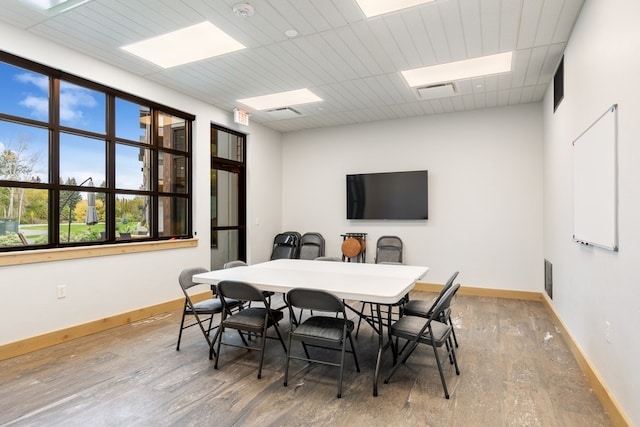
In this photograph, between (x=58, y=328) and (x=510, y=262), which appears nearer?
(x=58, y=328)

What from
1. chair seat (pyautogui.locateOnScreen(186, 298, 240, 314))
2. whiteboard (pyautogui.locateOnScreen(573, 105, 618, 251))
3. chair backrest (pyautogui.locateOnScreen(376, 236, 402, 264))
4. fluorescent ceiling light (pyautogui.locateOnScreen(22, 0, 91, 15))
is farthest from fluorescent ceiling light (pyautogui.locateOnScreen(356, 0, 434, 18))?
chair backrest (pyautogui.locateOnScreen(376, 236, 402, 264))

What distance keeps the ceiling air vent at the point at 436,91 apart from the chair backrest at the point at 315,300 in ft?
10.9

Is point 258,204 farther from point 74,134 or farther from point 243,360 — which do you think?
point 243,360

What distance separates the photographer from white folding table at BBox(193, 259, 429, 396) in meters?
2.50

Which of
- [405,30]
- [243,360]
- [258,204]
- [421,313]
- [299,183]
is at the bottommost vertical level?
[243,360]

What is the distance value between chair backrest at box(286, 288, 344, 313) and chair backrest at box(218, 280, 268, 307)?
0.92ft

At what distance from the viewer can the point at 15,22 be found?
3.06 m

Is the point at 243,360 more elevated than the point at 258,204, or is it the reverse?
the point at 258,204

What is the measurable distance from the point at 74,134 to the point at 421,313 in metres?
3.93

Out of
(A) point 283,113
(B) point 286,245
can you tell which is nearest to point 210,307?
(B) point 286,245

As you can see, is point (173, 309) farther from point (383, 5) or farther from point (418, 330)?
point (383, 5)

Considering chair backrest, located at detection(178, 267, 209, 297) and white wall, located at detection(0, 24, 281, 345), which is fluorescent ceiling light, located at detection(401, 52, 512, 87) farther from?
chair backrest, located at detection(178, 267, 209, 297)

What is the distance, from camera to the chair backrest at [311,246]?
652cm

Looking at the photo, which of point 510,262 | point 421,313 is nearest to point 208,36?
point 421,313
